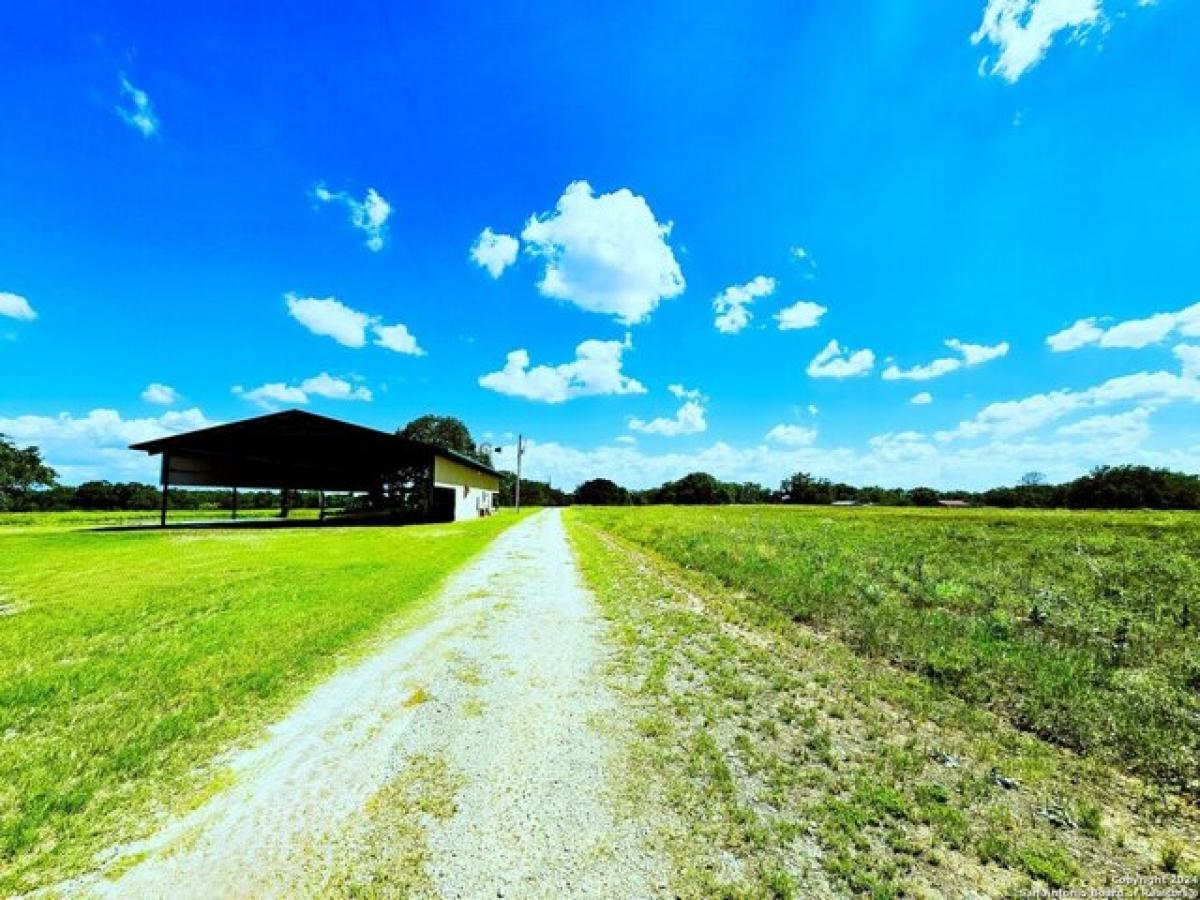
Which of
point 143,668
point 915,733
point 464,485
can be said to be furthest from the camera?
point 464,485

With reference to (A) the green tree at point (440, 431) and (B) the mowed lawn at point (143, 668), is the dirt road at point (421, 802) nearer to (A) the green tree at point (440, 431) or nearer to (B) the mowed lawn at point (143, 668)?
(B) the mowed lawn at point (143, 668)

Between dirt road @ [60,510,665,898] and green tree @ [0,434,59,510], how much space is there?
76.1 meters

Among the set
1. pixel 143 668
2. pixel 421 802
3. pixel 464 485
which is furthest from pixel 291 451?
pixel 421 802

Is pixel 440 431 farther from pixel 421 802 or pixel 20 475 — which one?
pixel 421 802

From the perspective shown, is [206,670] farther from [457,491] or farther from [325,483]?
[325,483]

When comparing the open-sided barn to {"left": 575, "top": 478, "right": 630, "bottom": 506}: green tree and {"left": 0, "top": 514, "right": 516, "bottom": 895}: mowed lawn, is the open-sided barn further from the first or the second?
{"left": 575, "top": 478, "right": 630, "bottom": 506}: green tree

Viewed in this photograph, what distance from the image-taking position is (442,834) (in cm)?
359

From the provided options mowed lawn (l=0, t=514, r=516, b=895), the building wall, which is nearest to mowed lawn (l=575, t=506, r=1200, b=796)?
mowed lawn (l=0, t=514, r=516, b=895)

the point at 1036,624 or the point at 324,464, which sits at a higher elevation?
the point at 324,464

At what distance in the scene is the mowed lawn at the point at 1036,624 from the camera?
5.64m

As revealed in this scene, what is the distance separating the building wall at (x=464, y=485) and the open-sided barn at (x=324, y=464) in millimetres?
78

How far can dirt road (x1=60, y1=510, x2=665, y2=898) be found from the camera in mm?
3164

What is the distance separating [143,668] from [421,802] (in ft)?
18.6

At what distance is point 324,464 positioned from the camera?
124 feet
